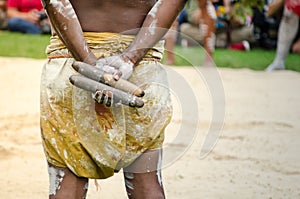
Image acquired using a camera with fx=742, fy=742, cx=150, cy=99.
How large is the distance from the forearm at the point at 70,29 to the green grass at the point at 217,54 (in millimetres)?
5183

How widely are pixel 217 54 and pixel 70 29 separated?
23.1 ft

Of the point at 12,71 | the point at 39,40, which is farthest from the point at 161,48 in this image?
the point at 39,40

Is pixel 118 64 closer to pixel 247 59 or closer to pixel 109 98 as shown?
pixel 109 98

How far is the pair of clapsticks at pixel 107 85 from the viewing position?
205cm

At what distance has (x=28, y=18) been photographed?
10859mm

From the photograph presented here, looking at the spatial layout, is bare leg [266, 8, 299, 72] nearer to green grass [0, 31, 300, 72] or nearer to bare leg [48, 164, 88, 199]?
green grass [0, 31, 300, 72]

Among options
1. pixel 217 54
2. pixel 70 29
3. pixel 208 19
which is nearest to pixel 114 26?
pixel 70 29

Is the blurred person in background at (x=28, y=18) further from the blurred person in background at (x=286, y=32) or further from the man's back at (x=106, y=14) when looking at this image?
the man's back at (x=106, y=14)

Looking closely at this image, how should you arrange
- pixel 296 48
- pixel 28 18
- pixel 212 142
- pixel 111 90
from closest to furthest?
pixel 111 90 < pixel 212 142 < pixel 296 48 < pixel 28 18

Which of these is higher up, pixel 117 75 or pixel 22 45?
pixel 117 75

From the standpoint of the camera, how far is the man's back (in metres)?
2.32

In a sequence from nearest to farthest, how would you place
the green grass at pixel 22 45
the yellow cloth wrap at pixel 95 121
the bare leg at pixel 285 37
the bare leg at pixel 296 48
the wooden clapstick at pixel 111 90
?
the wooden clapstick at pixel 111 90 → the yellow cloth wrap at pixel 95 121 → the bare leg at pixel 285 37 → the green grass at pixel 22 45 → the bare leg at pixel 296 48

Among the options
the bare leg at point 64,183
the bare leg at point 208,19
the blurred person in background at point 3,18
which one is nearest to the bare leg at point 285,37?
the bare leg at point 208,19

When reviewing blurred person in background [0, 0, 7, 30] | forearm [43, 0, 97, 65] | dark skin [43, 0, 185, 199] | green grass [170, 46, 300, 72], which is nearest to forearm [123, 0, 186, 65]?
dark skin [43, 0, 185, 199]
